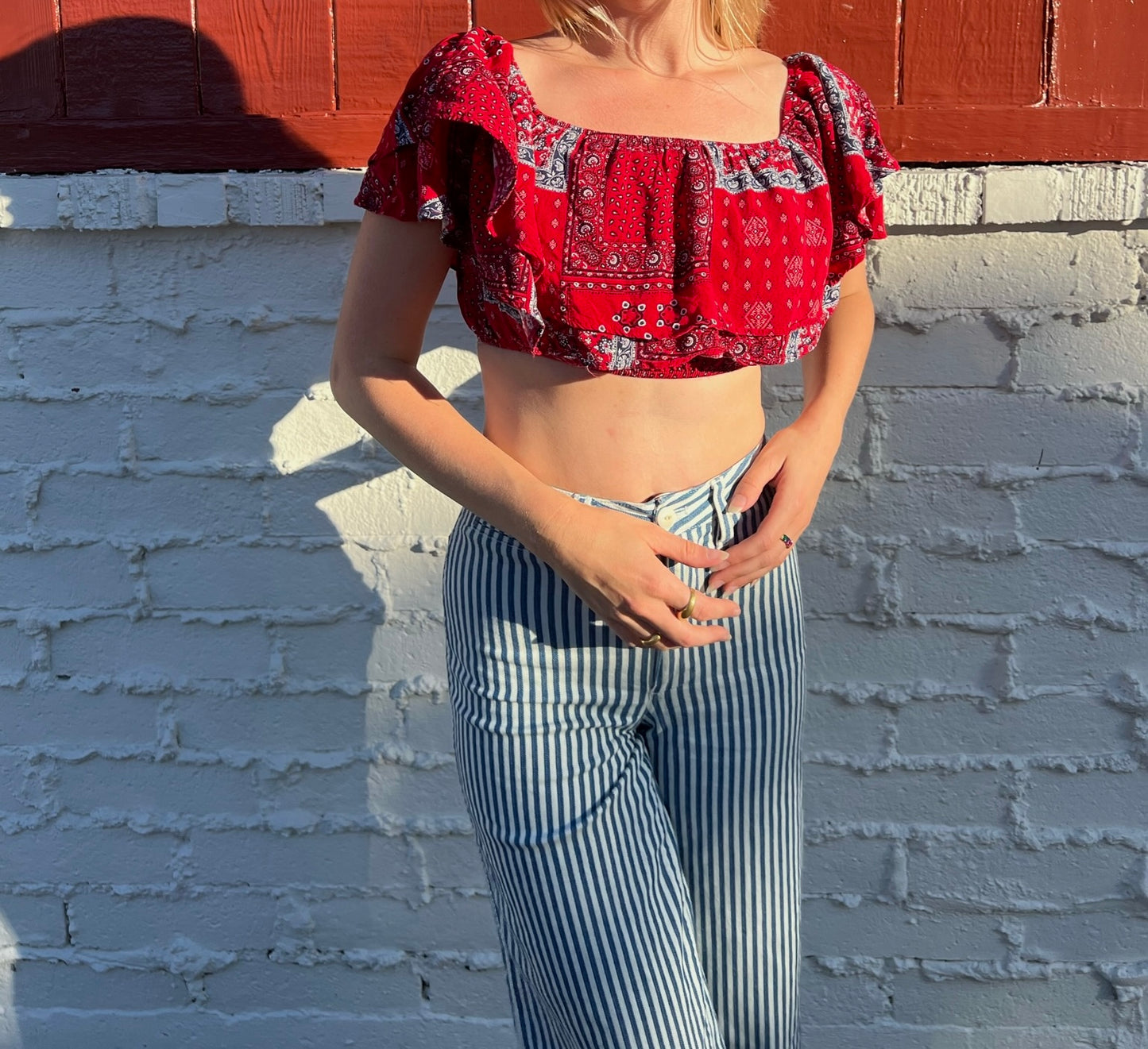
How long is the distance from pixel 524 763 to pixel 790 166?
73 cm

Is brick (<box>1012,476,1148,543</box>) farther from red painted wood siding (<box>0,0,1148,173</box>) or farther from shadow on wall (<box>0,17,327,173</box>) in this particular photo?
shadow on wall (<box>0,17,327,173</box>)

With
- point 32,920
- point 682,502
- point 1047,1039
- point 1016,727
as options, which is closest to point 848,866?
point 1016,727

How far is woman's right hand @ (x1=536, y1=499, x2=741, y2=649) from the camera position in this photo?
1102 mm

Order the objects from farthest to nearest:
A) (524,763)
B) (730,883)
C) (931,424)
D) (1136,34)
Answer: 1. (931,424)
2. (1136,34)
3. (730,883)
4. (524,763)

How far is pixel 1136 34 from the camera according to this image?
5.32ft

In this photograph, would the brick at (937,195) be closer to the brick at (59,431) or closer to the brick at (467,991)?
the brick at (59,431)

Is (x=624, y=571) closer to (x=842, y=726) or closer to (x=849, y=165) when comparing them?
(x=849, y=165)

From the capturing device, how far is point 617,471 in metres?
1.21

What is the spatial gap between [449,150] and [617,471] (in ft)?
1.25

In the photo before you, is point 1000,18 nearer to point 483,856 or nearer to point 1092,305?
point 1092,305

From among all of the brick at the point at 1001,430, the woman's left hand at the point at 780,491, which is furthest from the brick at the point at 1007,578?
the woman's left hand at the point at 780,491

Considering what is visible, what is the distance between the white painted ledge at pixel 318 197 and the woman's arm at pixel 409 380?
544mm

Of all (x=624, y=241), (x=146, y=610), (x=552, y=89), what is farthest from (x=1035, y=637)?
(x=146, y=610)

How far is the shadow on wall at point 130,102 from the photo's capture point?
66.0 inches
